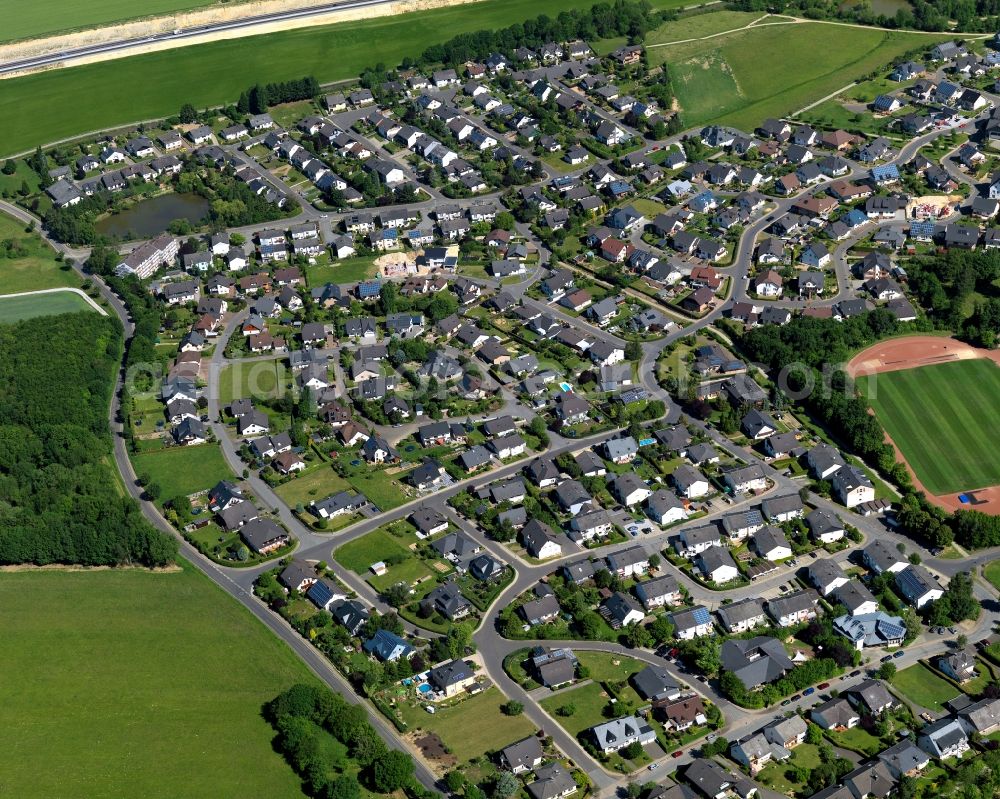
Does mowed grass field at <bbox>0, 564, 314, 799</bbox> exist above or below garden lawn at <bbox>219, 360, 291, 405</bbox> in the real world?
below

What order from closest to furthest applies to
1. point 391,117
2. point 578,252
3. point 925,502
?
point 925,502
point 578,252
point 391,117

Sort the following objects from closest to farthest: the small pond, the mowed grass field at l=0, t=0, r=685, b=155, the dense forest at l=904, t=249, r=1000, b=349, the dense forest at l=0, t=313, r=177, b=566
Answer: the dense forest at l=0, t=313, r=177, b=566 → the dense forest at l=904, t=249, r=1000, b=349 → the small pond → the mowed grass field at l=0, t=0, r=685, b=155

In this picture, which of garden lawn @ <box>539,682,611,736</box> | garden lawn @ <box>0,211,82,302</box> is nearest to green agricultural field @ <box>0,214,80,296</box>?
garden lawn @ <box>0,211,82,302</box>

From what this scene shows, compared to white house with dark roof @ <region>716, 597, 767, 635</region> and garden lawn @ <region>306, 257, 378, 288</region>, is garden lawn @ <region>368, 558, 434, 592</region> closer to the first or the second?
white house with dark roof @ <region>716, 597, 767, 635</region>

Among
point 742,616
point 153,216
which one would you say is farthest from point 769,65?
point 742,616

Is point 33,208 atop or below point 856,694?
atop

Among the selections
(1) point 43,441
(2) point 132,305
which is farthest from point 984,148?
(1) point 43,441

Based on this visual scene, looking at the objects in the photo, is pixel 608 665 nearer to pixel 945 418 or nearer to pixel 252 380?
pixel 945 418

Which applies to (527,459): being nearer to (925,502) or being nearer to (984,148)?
(925,502)
